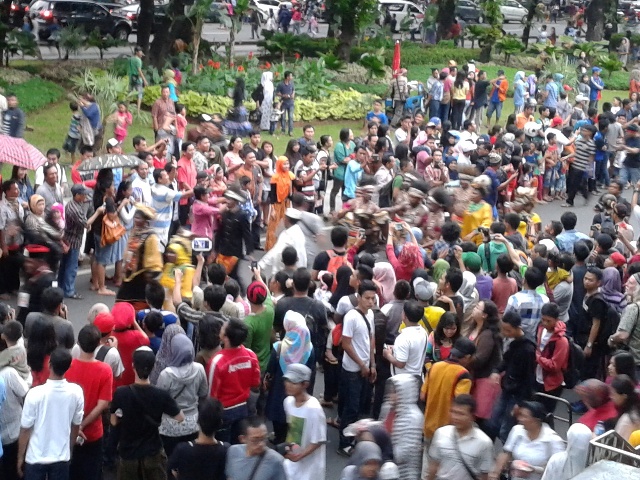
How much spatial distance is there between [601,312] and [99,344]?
16.4ft

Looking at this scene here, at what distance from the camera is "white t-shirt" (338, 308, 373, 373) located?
9.33 m

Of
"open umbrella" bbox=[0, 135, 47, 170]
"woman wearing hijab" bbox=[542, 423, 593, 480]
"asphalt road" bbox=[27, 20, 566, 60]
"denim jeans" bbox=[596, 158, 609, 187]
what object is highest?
"open umbrella" bbox=[0, 135, 47, 170]

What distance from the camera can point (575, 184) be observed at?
65.7 ft

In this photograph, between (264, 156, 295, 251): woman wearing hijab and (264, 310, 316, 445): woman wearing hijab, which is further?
(264, 156, 295, 251): woman wearing hijab

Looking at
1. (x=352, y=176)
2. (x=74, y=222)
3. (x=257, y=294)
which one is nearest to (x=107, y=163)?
(x=74, y=222)

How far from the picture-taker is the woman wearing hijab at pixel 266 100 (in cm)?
2286

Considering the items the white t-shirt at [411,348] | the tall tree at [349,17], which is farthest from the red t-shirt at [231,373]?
the tall tree at [349,17]

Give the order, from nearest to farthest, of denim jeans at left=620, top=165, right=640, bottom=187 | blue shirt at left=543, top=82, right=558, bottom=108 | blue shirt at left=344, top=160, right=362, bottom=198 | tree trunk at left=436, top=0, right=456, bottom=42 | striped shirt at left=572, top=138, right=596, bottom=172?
blue shirt at left=344, top=160, right=362, bottom=198 < denim jeans at left=620, top=165, right=640, bottom=187 < striped shirt at left=572, top=138, right=596, bottom=172 < blue shirt at left=543, top=82, right=558, bottom=108 < tree trunk at left=436, top=0, right=456, bottom=42

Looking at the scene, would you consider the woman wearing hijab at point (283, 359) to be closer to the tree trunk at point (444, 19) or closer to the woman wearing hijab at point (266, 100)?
the woman wearing hijab at point (266, 100)

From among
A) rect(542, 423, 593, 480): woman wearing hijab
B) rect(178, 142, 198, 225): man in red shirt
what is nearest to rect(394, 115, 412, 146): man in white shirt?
rect(178, 142, 198, 225): man in red shirt

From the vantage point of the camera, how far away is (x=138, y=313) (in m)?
9.78

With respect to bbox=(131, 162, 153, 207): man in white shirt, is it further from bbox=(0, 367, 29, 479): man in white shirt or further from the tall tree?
the tall tree

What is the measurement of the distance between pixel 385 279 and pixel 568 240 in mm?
2939

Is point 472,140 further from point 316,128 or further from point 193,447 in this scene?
point 193,447
